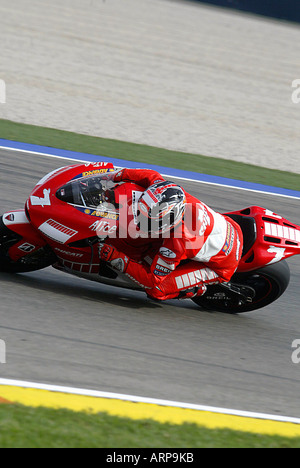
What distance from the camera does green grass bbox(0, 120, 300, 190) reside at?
10.1 metres

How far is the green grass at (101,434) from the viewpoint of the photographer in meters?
3.56

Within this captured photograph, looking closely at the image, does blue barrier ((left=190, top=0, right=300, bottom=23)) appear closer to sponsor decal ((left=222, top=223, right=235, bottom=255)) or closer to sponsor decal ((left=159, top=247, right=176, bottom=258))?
sponsor decal ((left=222, top=223, right=235, bottom=255))

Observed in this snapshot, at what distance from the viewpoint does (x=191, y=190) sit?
8.98 meters

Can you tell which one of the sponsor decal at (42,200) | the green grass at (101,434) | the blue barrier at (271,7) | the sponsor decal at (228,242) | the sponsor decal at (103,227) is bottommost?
the green grass at (101,434)

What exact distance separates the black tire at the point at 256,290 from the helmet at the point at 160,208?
100 centimetres

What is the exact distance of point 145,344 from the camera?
16.6 feet

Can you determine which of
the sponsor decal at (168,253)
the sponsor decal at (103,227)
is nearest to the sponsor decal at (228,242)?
the sponsor decal at (168,253)

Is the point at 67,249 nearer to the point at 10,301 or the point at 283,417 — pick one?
the point at 10,301

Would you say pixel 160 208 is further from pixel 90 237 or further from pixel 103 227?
pixel 90 237

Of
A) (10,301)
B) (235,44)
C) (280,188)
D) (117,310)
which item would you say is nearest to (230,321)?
(117,310)

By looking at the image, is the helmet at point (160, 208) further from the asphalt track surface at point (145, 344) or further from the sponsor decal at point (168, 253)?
the asphalt track surface at point (145, 344)

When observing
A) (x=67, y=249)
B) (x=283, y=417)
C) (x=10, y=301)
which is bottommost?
(x=283, y=417)

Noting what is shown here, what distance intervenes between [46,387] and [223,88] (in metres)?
13.7

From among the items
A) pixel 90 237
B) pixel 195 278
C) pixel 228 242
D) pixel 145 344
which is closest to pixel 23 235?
pixel 90 237
